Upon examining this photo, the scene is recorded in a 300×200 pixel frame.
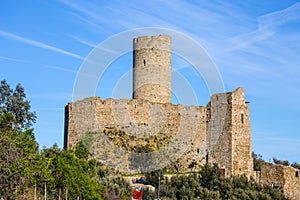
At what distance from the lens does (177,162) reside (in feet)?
105

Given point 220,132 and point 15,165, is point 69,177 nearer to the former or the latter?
point 15,165

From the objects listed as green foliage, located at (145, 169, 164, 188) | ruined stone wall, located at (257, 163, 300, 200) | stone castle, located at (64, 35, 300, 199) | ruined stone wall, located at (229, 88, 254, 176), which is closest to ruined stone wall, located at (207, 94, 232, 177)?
stone castle, located at (64, 35, 300, 199)

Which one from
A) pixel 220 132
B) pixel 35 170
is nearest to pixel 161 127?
pixel 220 132

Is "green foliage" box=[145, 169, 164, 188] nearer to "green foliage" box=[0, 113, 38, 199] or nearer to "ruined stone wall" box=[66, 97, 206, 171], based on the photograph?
"ruined stone wall" box=[66, 97, 206, 171]

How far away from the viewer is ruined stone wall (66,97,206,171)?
32000 mm

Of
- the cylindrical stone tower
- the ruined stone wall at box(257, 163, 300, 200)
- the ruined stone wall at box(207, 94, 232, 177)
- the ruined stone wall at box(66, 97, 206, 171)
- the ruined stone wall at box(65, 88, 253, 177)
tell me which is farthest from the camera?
the cylindrical stone tower

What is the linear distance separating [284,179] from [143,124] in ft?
26.0

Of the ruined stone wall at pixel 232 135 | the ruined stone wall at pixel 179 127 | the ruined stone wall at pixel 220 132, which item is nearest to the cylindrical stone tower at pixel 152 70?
the ruined stone wall at pixel 179 127

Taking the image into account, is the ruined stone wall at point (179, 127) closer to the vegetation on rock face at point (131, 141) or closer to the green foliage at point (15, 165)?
the vegetation on rock face at point (131, 141)

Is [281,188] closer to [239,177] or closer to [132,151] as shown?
[239,177]

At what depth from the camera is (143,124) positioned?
32406mm

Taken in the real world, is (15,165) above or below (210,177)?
above

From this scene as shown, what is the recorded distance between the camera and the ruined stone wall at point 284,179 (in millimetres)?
30128

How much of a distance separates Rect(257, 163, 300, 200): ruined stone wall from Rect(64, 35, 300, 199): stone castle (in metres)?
0.05
